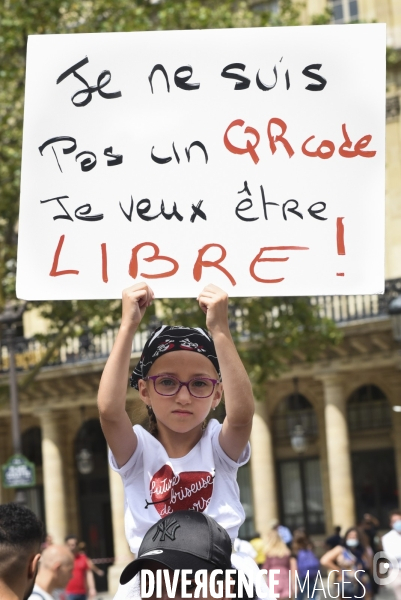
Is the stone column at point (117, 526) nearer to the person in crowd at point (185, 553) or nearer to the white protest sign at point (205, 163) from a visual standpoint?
the white protest sign at point (205, 163)

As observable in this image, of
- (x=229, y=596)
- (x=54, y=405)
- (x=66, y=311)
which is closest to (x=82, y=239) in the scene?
(x=229, y=596)

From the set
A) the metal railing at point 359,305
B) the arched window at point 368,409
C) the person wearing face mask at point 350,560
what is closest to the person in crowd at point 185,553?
the person wearing face mask at point 350,560

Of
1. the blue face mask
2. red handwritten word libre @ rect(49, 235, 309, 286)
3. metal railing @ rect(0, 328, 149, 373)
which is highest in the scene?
metal railing @ rect(0, 328, 149, 373)

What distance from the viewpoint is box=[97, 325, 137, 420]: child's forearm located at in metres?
3.48

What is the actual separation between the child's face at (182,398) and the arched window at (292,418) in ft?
101

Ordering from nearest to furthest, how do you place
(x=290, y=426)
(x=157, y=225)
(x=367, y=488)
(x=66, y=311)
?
(x=157, y=225) → (x=66, y=311) → (x=367, y=488) → (x=290, y=426)

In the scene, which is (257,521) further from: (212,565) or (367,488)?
(212,565)

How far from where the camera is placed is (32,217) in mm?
3959

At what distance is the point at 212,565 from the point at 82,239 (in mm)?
1701

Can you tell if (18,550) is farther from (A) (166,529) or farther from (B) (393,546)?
(B) (393,546)

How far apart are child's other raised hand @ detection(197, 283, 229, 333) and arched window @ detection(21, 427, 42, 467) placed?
35966 mm

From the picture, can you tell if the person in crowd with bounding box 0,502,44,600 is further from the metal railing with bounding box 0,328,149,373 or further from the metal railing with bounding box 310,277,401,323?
the metal railing with bounding box 0,328,149,373

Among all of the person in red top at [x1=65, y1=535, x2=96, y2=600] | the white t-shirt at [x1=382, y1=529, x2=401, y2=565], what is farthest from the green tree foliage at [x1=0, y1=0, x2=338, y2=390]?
the white t-shirt at [x1=382, y1=529, x2=401, y2=565]

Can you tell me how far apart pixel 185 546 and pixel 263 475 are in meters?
30.6
